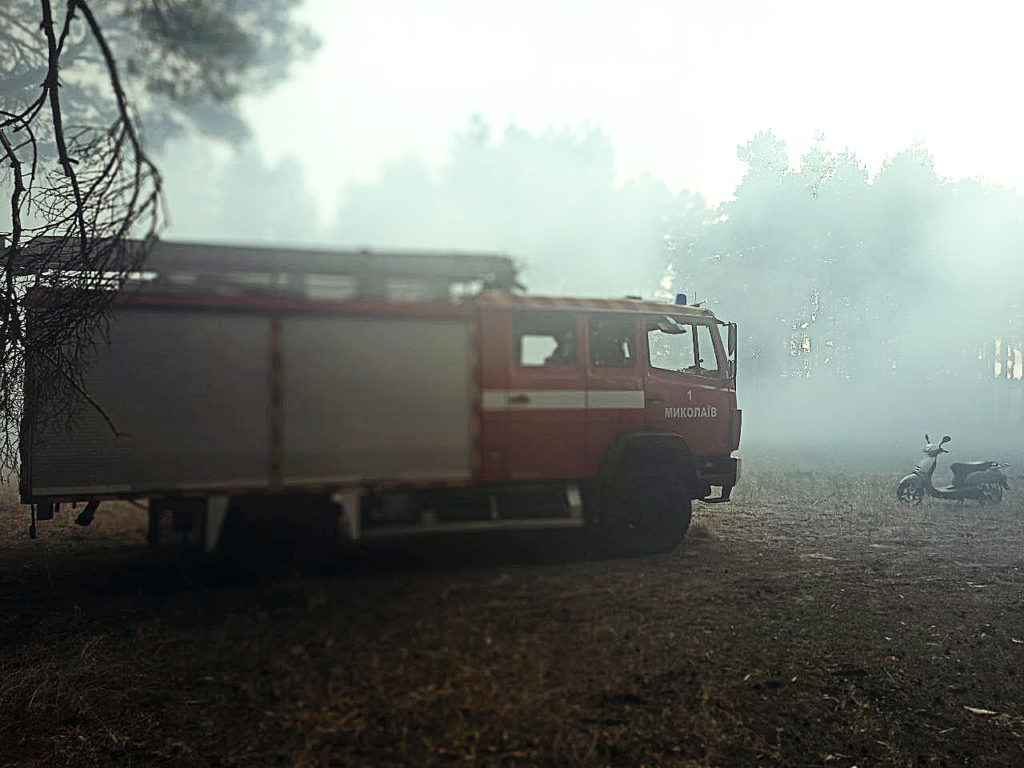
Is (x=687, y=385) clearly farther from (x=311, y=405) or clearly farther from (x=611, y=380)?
(x=311, y=405)

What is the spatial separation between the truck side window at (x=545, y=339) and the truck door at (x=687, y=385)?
0.36m

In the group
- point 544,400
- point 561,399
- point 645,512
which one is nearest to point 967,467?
point 645,512

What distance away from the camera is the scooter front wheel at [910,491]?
5562mm

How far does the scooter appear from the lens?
18.1ft

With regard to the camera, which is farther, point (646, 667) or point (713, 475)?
point (646, 667)

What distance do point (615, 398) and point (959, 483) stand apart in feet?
17.1

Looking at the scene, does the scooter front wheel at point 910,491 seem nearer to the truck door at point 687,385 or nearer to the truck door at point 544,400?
the truck door at point 687,385

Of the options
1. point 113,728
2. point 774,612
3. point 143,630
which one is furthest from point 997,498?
point 113,728

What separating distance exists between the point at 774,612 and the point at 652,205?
4.76 meters

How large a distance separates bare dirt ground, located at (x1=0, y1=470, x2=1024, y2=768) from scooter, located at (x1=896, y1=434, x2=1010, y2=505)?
0.19 metres

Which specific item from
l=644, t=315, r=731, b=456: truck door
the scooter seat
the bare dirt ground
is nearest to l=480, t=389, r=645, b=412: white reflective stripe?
l=644, t=315, r=731, b=456: truck door

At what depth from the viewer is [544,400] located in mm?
1638

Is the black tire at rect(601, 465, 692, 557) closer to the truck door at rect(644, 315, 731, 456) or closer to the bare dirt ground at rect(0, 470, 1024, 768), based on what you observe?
the truck door at rect(644, 315, 731, 456)

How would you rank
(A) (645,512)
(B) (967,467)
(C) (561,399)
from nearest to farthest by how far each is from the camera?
(C) (561,399) < (A) (645,512) < (B) (967,467)
